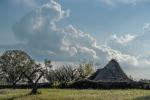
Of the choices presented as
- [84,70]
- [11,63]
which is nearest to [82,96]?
[11,63]

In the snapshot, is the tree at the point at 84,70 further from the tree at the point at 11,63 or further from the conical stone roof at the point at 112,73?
the conical stone roof at the point at 112,73

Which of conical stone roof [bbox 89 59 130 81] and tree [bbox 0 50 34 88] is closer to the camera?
conical stone roof [bbox 89 59 130 81]

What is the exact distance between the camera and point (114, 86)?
275ft

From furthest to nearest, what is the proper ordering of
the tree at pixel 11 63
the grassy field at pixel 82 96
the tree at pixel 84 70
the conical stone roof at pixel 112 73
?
1. the tree at pixel 84 70
2. the tree at pixel 11 63
3. the conical stone roof at pixel 112 73
4. the grassy field at pixel 82 96

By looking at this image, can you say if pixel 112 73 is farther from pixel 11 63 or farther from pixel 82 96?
pixel 82 96

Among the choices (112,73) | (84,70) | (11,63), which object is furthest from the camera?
(84,70)

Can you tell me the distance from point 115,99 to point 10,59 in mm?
102039

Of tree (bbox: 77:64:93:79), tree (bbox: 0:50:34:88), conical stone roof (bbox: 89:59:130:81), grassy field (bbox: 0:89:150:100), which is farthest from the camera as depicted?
tree (bbox: 77:64:93:79)

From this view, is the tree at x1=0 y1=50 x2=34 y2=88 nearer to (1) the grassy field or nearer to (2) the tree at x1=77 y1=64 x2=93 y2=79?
(2) the tree at x1=77 y1=64 x2=93 y2=79

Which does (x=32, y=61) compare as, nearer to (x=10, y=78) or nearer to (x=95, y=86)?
(x=10, y=78)

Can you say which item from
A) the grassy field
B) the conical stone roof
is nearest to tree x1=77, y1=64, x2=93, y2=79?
the conical stone roof

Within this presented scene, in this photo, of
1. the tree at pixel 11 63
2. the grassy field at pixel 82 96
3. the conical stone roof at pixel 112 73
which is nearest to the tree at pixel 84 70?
the tree at pixel 11 63

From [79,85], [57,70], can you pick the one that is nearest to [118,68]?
[79,85]

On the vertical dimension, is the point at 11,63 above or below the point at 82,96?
above
